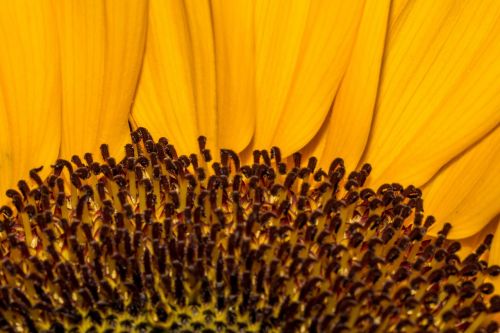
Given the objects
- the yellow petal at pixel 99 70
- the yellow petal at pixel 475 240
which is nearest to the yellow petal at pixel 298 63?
the yellow petal at pixel 99 70

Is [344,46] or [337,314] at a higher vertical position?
[344,46]

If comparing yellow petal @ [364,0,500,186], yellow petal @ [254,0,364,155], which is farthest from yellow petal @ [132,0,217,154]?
yellow petal @ [364,0,500,186]

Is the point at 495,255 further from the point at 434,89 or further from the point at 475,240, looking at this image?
the point at 434,89

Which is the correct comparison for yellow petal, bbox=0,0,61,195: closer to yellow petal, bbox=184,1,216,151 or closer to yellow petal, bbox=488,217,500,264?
yellow petal, bbox=184,1,216,151

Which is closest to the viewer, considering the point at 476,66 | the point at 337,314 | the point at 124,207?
the point at 337,314

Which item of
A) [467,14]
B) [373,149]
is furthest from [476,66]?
[373,149]

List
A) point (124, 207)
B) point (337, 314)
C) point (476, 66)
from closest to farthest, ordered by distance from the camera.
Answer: point (337, 314), point (124, 207), point (476, 66)

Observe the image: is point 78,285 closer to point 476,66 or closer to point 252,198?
point 252,198
